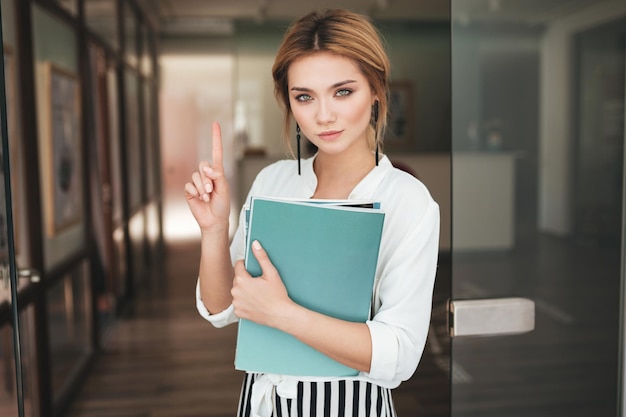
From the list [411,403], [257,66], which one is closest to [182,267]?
[257,66]

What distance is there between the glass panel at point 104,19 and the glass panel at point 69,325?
158 centimetres

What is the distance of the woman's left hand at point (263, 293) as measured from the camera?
0.84 meters

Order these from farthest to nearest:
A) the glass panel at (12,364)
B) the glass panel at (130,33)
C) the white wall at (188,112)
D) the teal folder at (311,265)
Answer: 1. the white wall at (188,112)
2. the glass panel at (130,33)
3. the glass panel at (12,364)
4. the teal folder at (311,265)

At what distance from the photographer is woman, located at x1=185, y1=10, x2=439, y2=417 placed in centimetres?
86

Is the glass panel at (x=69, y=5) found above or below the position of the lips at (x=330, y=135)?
above

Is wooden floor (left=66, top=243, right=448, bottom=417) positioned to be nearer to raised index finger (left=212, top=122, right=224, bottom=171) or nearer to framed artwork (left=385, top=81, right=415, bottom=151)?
raised index finger (left=212, top=122, right=224, bottom=171)

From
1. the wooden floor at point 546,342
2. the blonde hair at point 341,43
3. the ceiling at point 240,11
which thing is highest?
the ceiling at point 240,11

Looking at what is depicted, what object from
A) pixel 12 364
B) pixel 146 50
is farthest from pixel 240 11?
pixel 12 364

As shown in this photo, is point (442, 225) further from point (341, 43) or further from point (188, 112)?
point (188, 112)

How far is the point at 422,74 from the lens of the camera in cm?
840

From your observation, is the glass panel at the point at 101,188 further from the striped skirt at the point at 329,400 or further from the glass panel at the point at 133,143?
the striped skirt at the point at 329,400

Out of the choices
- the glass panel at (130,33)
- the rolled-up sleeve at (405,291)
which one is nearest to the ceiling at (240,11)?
the glass panel at (130,33)

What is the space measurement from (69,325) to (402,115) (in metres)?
6.13

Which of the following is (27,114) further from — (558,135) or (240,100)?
(240,100)
